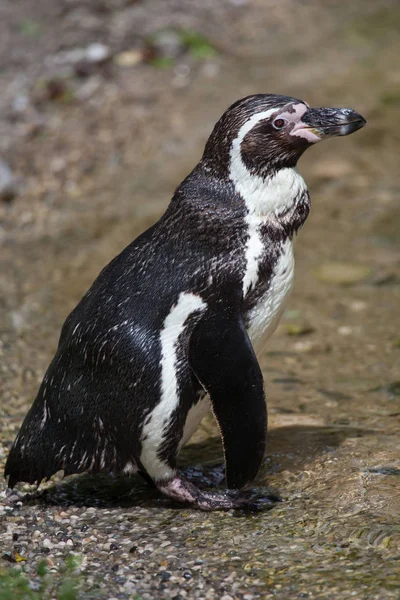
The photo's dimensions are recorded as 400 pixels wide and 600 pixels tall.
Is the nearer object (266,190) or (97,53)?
(266,190)

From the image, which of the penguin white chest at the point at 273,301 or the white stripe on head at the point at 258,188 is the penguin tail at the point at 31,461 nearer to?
the penguin white chest at the point at 273,301

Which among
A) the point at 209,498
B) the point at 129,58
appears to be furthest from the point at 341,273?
the point at 129,58

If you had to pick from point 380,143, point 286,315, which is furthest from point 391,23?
point 286,315

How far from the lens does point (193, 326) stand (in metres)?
2.99

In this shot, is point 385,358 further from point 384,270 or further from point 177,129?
point 177,129

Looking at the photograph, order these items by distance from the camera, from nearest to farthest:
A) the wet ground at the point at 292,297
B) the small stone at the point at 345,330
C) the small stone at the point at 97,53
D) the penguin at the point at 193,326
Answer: the wet ground at the point at 292,297, the penguin at the point at 193,326, the small stone at the point at 345,330, the small stone at the point at 97,53

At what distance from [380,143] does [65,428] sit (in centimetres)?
430

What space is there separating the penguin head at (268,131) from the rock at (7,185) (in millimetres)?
3583

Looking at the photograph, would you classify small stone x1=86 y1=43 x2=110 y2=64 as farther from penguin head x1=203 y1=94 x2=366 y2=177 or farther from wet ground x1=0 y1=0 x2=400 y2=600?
penguin head x1=203 y1=94 x2=366 y2=177

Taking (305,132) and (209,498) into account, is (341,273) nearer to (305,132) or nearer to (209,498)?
(305,132)

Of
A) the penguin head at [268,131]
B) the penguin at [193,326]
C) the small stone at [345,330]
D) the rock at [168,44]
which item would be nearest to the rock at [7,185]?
the rock at [168,44]

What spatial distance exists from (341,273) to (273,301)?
→ 239 cm

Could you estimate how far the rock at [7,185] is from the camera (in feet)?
21.2

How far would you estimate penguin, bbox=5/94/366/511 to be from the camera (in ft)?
9.73
